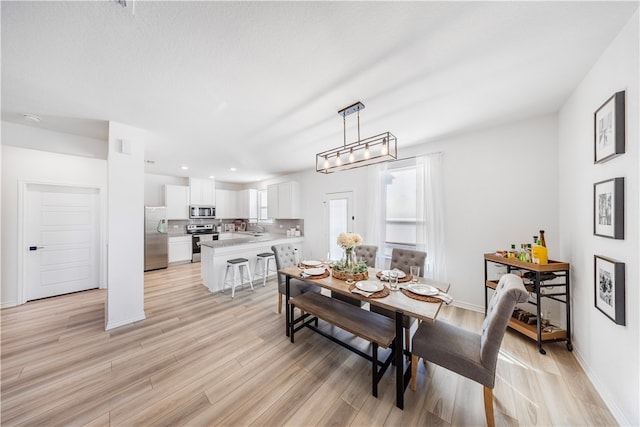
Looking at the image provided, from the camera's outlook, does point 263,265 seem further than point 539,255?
Yes

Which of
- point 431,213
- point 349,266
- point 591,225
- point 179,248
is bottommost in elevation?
point 179,248

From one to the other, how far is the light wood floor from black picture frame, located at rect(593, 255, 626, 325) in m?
0.73

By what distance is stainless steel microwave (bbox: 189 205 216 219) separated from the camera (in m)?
6.37

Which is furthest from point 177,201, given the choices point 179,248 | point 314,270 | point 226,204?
point 314,270

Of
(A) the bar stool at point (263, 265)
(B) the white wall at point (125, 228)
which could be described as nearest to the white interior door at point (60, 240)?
(B) the white wall at point (125, 228)

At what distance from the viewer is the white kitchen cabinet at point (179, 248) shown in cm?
582

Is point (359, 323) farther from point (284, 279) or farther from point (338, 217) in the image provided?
point (338, 217)

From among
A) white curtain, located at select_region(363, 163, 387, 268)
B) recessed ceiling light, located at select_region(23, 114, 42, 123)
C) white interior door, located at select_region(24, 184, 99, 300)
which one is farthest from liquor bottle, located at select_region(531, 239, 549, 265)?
white interior door, located at select_region(24, 184, 99, 300)

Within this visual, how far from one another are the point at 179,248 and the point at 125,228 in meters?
3.68

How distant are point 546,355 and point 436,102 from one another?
2.85m

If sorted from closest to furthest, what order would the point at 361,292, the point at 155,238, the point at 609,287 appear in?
the point at 609,287, the point at 361,292, the point at 155,238

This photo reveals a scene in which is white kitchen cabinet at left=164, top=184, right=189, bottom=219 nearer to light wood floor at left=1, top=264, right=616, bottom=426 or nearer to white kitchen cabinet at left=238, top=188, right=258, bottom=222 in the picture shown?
white kitchen cabinet at left=238, top=188, right=258, bottom=222

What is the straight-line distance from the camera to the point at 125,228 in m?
2.73

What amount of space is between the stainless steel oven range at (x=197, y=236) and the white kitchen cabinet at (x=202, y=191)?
0.75 metres
